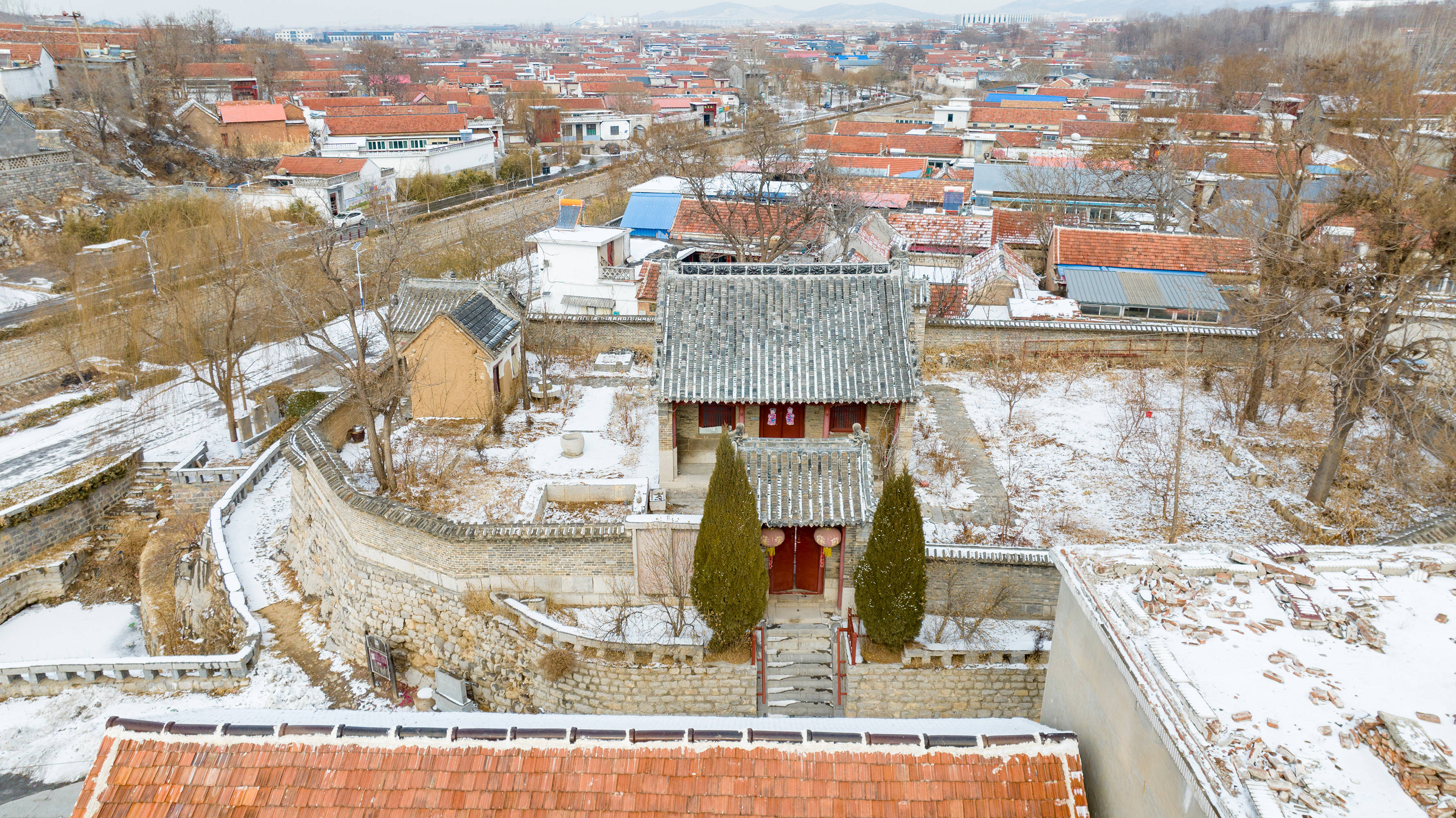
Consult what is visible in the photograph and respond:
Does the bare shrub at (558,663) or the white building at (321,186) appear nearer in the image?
the bare shrub at (558,663)

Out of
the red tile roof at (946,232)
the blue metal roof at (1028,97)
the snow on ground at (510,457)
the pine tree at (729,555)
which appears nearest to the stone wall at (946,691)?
the pine tree at (729,555)

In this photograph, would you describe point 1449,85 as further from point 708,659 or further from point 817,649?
point 708,659

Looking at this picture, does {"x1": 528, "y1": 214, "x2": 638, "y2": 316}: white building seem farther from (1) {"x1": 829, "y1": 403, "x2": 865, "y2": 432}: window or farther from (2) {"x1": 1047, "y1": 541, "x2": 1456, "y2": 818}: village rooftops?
(2) {"x1": 1047, "y1": 541, "x2": 1456, "y2": 818}: village rooftops

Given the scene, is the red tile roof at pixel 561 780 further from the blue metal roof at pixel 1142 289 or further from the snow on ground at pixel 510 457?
the blue metal roof at pixel 1142 289

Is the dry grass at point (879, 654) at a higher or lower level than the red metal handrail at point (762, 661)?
higher

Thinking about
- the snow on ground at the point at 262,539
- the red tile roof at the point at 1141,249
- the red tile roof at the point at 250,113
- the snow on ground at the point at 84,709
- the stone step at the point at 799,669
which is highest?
the red tile roof at the point at 250,113

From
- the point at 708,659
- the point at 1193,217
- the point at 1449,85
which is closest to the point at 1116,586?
the point at 708,659
